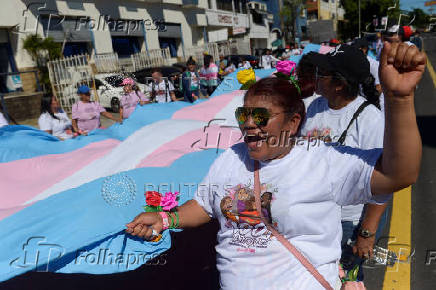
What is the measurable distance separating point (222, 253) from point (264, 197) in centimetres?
37

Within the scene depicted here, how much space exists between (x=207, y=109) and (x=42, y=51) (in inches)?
551

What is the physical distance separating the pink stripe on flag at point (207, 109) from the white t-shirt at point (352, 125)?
1.64 meters

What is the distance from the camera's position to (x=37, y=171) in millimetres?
3309

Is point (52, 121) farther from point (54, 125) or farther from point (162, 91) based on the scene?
point (162, 91)

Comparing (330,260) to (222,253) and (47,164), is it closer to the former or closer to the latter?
(222,253)

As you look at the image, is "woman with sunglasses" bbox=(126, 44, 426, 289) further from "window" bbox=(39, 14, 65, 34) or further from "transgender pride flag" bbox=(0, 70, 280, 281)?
"window" bbox=(39, 14, 65, 34)

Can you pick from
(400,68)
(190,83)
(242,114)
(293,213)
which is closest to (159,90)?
(190,83)

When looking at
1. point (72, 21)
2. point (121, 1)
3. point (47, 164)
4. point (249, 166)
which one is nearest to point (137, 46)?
point (121, 1)

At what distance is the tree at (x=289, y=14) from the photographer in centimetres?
4597

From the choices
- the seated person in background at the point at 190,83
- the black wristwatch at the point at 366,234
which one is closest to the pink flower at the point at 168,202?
the black wristwatch at the point at 366,234

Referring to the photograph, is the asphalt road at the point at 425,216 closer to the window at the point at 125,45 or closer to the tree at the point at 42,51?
the tree at the point at 42,51

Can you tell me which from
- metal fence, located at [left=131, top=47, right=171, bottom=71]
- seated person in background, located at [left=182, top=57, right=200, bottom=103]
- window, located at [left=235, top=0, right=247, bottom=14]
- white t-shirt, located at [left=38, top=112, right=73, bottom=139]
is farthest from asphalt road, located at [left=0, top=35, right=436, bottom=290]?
window, located at [left=235, top=0, right=247, bottom=14]

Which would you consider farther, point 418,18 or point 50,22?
Result: point 50,22

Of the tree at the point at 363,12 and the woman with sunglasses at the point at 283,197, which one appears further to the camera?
the tree at the point at 363,12
